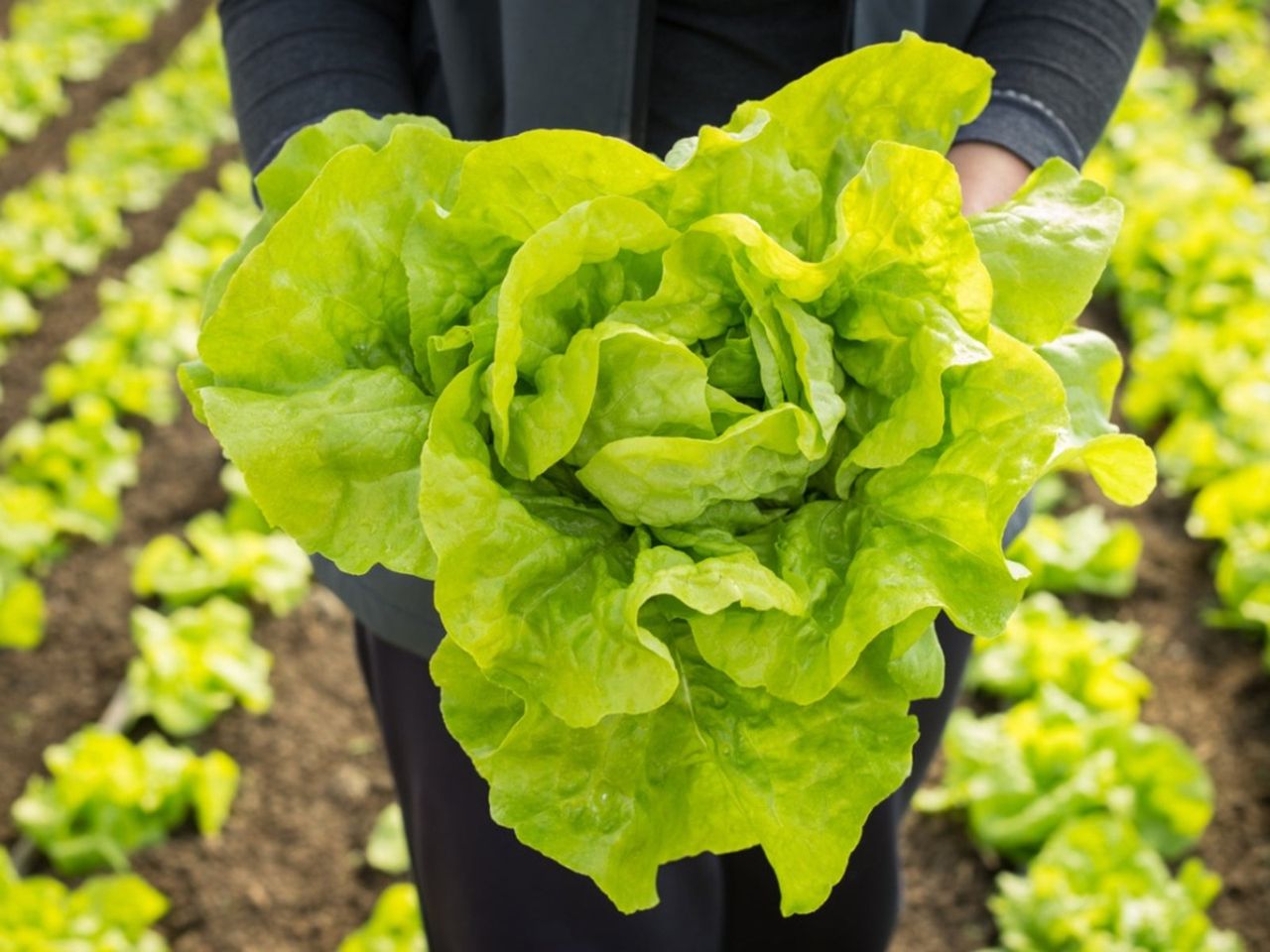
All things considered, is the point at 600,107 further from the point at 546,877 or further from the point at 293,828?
the point at 293,828

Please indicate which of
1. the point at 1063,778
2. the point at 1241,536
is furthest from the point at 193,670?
the point at 1241,536

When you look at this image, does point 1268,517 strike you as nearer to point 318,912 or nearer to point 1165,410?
point 1165,410

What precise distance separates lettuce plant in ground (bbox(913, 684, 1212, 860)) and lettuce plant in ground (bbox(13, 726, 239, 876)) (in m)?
1.84

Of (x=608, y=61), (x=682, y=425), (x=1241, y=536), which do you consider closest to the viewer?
(x=682, y=425)

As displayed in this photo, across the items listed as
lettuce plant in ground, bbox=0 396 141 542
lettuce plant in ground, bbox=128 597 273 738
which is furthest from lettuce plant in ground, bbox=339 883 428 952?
lettuce plant in ground, bbox=0 396 141 542

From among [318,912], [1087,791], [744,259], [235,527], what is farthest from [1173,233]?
[744,259]

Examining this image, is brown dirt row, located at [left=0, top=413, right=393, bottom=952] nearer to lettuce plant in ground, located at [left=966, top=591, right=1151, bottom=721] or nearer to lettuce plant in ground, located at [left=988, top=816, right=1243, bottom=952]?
lettuce plant in ground, located at [left=988, top=816, right=1243, bottom=952]

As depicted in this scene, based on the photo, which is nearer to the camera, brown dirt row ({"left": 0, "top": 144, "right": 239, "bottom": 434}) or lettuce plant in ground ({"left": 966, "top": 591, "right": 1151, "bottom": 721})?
lettuce plant in ground ({"left": 966, "top": 591, "right": 1151, "bottom": 721})

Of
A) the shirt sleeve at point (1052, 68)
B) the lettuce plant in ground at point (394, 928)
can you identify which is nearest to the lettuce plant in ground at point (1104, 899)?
the lettuce plant in ground at point (394, 928)

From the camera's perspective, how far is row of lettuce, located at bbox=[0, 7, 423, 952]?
326cm

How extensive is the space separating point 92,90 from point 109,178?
137 centimetres

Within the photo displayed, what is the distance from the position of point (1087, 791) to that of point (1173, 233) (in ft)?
9.71

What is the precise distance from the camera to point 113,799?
3275mm

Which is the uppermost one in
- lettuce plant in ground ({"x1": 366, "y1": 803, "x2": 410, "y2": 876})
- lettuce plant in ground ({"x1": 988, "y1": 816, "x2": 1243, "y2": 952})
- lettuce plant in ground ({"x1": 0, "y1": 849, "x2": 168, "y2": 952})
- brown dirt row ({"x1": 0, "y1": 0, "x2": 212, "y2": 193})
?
lettuce plant in ground ({"x1": 988, "y1": 816, "x2": 1243, "y2": 952})
